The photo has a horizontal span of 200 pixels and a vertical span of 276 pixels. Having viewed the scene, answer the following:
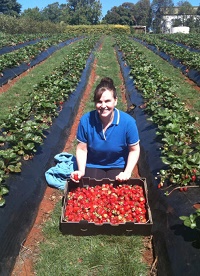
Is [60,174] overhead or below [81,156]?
below

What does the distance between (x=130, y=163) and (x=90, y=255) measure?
4.06 ft

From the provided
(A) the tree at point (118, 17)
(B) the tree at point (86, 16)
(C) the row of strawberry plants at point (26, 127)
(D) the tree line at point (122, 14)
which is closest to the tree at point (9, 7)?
(D) the tree line at point (122, 14)

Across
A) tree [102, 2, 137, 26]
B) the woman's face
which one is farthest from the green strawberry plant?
tree [102, 2, 137, 26]

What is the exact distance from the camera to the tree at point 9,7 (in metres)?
89.6

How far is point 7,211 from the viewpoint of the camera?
341 centimetres

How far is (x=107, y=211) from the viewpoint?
3639 millimetres

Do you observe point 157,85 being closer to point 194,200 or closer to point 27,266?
point 194,200

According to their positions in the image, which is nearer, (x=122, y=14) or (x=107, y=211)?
(x=107, y=211)

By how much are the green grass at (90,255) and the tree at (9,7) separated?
312 feet

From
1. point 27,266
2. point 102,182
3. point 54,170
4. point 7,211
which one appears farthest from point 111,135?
point 27,266

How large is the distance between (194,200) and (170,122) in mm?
2125

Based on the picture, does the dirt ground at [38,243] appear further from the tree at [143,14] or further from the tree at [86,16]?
the tree at [143,14]

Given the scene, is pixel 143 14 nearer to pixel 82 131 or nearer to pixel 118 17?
pixel 118 17

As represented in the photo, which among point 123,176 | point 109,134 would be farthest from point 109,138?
point 123,176
